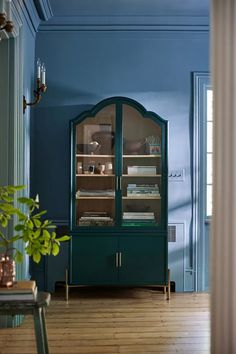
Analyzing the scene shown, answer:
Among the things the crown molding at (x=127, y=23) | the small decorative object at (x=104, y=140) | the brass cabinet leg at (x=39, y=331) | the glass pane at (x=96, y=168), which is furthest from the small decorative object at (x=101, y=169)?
the brass cabinet leg at (x=39, y=331)

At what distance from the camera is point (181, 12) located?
191 inches

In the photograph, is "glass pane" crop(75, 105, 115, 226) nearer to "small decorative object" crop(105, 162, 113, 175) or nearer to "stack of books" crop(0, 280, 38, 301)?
"small decorative object" crop(105, 162, 113, 175)

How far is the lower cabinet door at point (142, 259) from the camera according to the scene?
4.61 metres

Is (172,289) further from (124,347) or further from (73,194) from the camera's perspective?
(124,347)

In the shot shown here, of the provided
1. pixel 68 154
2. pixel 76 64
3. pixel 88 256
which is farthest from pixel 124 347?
pixel 76 64

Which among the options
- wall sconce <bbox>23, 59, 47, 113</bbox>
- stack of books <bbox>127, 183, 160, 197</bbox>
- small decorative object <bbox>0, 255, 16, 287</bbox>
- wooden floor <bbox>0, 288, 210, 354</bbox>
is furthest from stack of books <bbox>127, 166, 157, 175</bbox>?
small decorative object <bbox>0, 255, 16, 287</bbox>

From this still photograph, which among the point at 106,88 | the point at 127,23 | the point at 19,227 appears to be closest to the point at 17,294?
the point at 19,227

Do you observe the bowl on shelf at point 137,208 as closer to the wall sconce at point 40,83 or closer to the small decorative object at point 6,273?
the wall sconce at point 40,83

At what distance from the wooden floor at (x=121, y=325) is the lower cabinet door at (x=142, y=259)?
20cm

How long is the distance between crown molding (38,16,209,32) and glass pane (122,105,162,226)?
924 mm

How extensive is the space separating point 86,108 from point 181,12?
135 centimetres

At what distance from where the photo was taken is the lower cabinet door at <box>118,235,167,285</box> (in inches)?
181

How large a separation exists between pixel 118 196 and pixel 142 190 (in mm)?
242

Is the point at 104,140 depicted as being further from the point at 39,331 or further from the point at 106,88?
the point at 39,331
